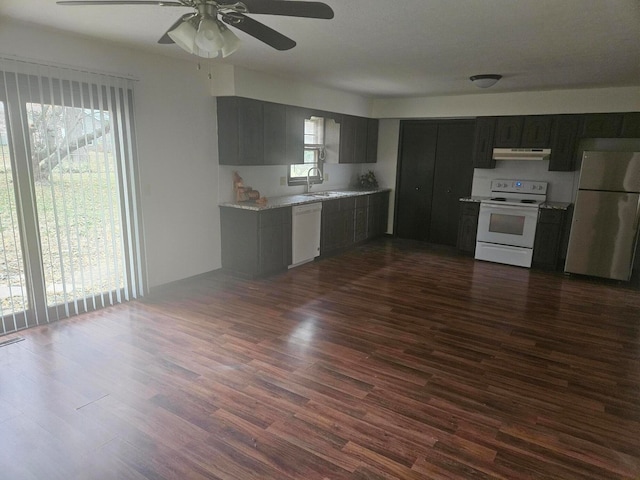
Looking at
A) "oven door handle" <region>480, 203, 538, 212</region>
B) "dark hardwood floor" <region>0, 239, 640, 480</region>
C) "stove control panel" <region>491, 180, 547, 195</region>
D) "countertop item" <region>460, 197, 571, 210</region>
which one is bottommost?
"dark hardwood floor" <region>0, 239, 640, 480</region>

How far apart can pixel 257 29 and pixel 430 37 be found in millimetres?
1569

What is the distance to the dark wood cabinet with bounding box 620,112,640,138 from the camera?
5.23 m

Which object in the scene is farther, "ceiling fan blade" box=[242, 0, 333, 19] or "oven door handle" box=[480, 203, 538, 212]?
"oven door handle" box=[480, 203, 538, 212]

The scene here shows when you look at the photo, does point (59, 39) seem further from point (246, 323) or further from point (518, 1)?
point (518, 1)

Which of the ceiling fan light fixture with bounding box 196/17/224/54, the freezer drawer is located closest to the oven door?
the freezer drawer

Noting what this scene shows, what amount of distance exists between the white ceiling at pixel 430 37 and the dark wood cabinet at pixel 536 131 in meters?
0.87

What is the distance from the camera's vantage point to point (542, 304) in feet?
14.5

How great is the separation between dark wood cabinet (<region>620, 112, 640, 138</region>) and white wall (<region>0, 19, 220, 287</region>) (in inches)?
205

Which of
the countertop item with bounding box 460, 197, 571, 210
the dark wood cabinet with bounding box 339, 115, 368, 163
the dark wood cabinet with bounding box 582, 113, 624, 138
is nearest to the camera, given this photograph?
the dark wood cabinet with bounding box 582, 113, 624, 138

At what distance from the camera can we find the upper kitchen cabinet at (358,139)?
21.9 ft

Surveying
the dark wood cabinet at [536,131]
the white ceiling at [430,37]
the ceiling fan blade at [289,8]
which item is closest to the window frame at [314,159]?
the white ceiling at [430,37]

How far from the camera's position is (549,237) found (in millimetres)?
5664

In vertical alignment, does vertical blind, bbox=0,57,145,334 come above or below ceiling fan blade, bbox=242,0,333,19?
below

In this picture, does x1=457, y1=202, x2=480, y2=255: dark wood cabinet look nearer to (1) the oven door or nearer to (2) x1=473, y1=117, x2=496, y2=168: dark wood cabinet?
(1) the oven door
